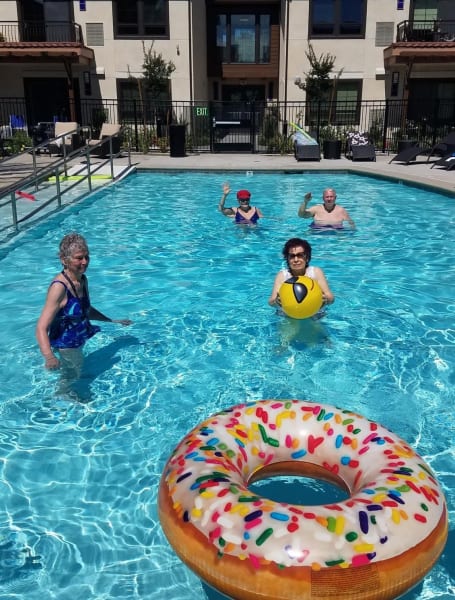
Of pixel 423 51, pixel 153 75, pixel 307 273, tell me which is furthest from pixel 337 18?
pixel 307 273

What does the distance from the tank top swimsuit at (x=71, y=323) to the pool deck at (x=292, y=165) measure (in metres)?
11.1

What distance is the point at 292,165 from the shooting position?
18.3 meters

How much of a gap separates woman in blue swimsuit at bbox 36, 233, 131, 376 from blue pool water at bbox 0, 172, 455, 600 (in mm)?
413

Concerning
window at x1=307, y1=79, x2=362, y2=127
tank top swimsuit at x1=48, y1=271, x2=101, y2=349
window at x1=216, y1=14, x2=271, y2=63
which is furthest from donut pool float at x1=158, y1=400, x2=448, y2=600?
window at x1=216, y1=14, x2=271, y2=63

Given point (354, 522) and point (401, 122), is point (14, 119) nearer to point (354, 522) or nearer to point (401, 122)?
point (401, 122)

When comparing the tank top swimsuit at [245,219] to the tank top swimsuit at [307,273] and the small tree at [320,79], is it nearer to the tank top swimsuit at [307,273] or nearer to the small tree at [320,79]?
the tank top swimsuit at [307,273]

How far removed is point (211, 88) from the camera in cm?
3045

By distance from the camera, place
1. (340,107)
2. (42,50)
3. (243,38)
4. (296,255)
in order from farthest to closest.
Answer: (243,38)
(340,107)
(42,50)
(296,255)

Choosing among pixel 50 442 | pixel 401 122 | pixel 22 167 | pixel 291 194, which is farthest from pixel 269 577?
pixel 401 122

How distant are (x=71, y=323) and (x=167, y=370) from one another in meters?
1.06

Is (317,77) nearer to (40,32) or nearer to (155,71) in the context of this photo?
(155,71)

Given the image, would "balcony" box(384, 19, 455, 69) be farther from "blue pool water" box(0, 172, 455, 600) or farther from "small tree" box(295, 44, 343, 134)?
"blue pool water" box(0, 172, 455, 600)

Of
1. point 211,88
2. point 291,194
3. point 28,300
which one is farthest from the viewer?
point 211,88

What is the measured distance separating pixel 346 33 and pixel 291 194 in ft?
45.5
